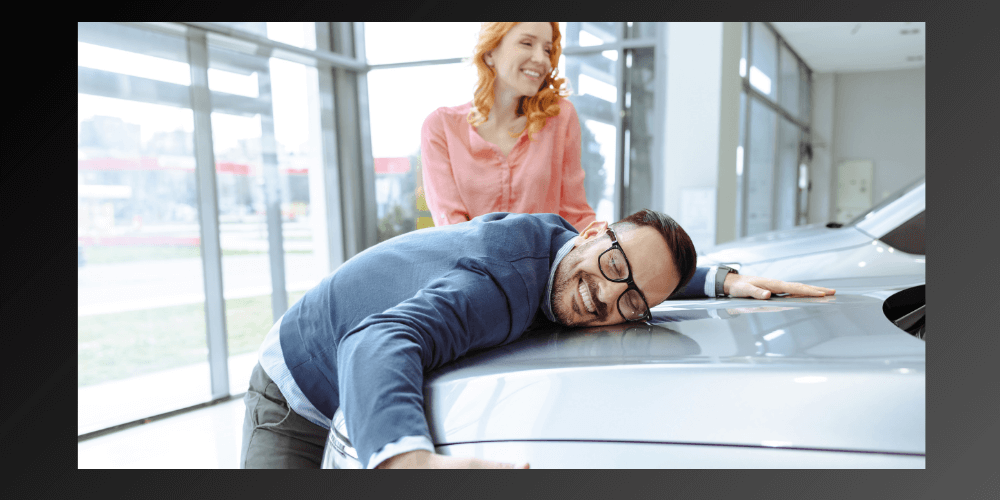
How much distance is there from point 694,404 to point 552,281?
37cm

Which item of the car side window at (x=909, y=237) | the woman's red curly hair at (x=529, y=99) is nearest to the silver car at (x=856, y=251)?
the car side window at (x=909, y=237)

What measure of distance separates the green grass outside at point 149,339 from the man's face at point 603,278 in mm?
3954

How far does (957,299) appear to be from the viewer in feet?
2.40

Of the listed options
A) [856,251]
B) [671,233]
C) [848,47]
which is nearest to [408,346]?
[671,233]

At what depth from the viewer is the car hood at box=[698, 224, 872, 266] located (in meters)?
1.90

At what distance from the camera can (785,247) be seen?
80.5 inches

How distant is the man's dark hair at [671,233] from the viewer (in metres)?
1.03

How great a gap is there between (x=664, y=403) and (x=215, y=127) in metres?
4.56

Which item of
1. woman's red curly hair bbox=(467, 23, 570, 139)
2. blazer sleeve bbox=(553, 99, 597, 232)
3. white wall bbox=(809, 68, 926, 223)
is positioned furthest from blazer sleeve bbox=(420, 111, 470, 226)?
white wall bbox=(809, 68, 926, 223)

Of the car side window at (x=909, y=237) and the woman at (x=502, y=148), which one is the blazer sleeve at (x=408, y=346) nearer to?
the woman at (x=502, y=148)

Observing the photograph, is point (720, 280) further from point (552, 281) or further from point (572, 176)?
point (572, 176)

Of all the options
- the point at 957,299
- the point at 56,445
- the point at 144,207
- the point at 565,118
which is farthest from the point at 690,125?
the point at 56,445

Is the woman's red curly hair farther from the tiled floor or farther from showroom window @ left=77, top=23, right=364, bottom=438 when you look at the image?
showroom window @ left=77, top=23, right=364, bottom=438

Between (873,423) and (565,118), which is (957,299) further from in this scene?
(565,118)
